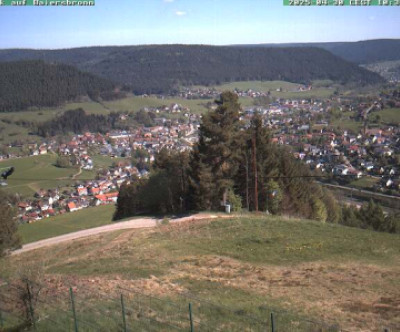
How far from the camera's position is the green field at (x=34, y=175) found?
2242 inches

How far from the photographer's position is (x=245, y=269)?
44.5ft

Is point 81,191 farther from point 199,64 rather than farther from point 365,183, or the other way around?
point 199,64

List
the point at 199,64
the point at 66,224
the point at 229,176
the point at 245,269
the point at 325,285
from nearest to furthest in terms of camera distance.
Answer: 1. the point at 325,285
2. the point at 245,269
3. the point at 229,176
4. the point at 66,224
5. the point at 199,64

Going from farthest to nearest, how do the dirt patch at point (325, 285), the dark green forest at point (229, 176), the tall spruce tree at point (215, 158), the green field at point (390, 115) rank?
the green field at point (390, 115)
the dark green forest at point (229, 176)
the tall spruce tree at point (215, 158)
the dirt patch at point (325, 285)

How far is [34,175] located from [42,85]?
66969 mm

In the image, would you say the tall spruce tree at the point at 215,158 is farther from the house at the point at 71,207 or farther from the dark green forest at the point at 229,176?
the house at the point at 71,207

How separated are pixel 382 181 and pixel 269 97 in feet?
303

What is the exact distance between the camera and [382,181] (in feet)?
140

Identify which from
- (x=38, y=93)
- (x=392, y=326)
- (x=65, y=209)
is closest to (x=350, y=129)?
(x=65, y=209)

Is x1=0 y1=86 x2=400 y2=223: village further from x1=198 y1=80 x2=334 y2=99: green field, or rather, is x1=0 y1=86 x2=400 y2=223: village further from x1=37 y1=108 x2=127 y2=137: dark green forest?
x1=198 y1=80 x2=334 y2=99: green field

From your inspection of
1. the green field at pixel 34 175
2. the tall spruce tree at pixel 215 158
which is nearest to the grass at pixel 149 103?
the green field at pixel 34 175

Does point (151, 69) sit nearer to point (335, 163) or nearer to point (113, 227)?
point (335, 163)

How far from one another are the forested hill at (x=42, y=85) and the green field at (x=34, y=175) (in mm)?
48963

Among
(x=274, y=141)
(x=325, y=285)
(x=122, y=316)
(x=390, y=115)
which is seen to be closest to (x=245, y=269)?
(x=325, y=285)
